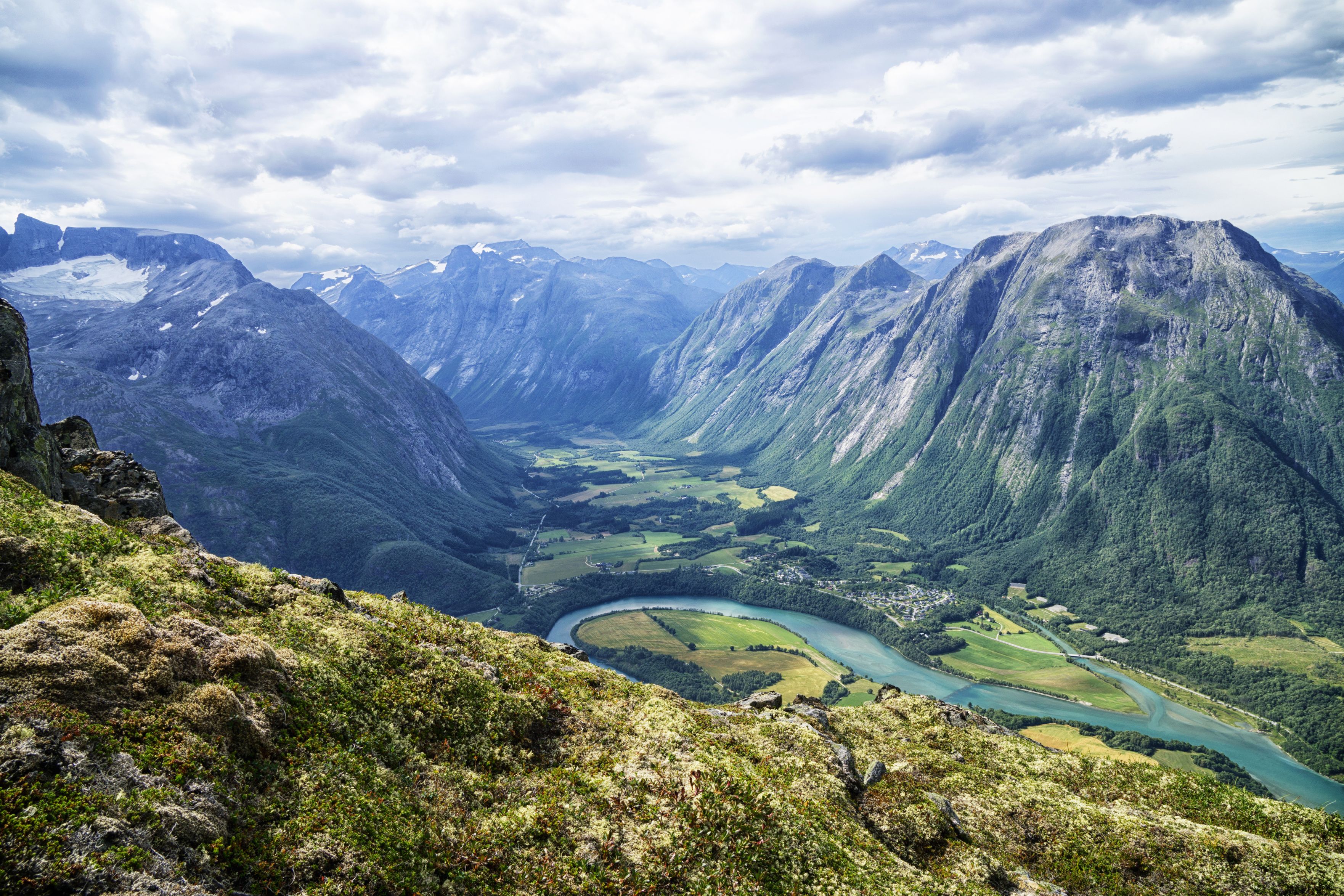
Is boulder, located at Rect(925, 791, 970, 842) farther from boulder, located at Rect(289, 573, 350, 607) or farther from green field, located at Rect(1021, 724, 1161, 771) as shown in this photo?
green field, located at Rect(1021, 724, 1161, 771)

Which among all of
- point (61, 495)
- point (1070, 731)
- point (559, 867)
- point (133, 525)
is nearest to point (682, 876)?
point (559, 867)

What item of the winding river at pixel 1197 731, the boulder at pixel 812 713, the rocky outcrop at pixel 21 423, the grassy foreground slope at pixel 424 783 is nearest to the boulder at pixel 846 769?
the grassy foreground slope at pixel 424 783

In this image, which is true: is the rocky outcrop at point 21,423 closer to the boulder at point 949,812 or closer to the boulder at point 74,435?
the boulder at point 74,435

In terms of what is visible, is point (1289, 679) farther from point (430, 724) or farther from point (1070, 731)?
point (430, 724)

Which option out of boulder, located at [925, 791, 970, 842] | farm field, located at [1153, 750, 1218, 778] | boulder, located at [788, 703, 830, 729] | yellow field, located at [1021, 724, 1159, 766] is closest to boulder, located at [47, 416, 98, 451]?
boulder, located at [788, 703, 830, 729]

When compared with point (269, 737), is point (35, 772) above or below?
above

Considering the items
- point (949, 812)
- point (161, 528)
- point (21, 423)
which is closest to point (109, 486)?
point (21, 423)

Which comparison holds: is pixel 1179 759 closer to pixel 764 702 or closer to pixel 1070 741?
pixel 1070 741
